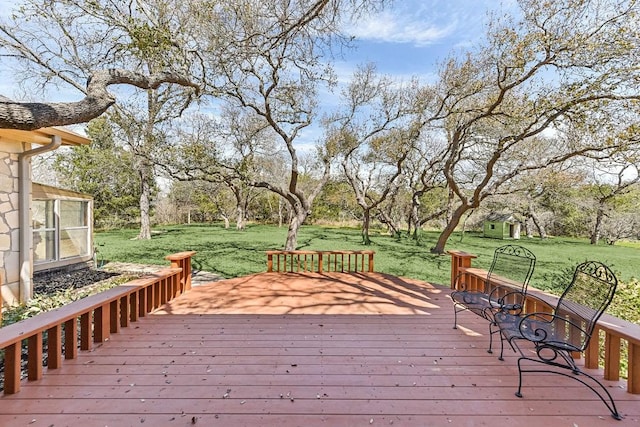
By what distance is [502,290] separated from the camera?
11.9 feet

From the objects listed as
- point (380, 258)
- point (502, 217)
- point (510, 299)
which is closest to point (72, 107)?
point (510, 299)

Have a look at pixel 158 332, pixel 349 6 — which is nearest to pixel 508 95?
pixel 349 6

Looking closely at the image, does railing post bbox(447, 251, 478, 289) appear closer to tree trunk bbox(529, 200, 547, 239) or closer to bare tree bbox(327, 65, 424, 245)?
bare tree bbox(327, 65, 424, 245)

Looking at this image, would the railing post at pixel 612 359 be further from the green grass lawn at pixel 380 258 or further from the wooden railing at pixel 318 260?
the green grass lawn at pixel 380 258

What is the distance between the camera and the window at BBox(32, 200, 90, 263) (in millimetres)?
6195

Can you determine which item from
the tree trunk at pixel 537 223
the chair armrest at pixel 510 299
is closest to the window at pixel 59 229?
the chair armrest at pixel 510 299

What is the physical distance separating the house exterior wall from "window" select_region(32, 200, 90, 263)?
1782 mm

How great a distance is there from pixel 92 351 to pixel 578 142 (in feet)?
29.3

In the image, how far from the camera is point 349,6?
12.8 feet

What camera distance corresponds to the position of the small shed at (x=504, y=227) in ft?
56.7

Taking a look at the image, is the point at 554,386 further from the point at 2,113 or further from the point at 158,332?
the point at 2,113

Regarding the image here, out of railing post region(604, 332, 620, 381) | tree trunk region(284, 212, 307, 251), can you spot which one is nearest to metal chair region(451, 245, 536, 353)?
railing post region(604, 332, 620, 381)

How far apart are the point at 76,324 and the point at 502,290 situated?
4.17m

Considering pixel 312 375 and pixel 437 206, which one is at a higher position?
pixel 437 206
